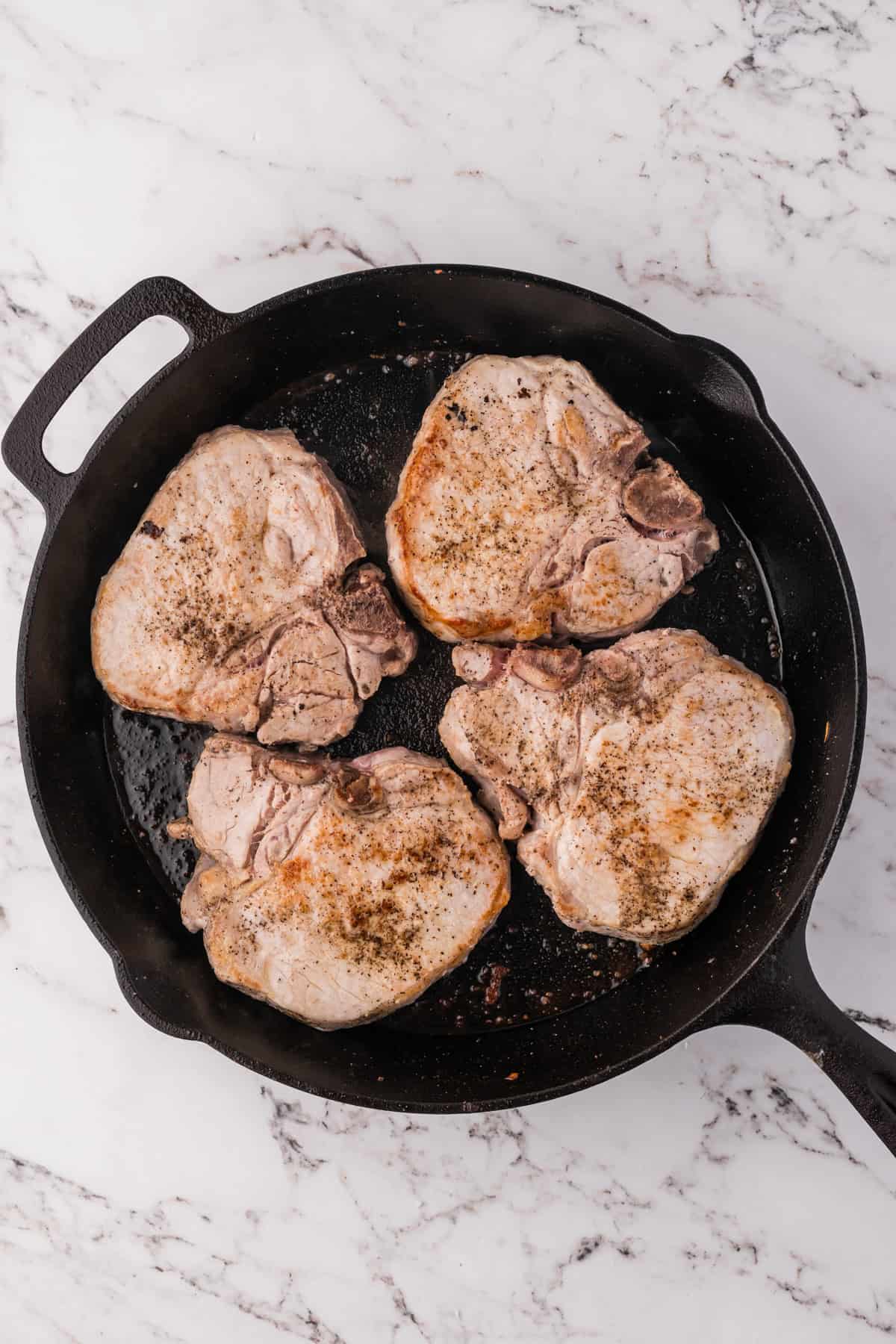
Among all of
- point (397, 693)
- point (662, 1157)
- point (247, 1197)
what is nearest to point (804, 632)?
point (397, 693)

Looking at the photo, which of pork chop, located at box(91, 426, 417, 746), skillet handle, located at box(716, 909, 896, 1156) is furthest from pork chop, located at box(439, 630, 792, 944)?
pork chop, located at box(91, 426, 417, 746)

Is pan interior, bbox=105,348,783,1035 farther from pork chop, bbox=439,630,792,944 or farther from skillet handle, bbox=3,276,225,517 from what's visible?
skillet handle, bbox=3,276,225,517

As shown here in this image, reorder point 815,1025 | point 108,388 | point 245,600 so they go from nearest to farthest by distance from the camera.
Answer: point 815,1025 → point 245,600 → point 108,388

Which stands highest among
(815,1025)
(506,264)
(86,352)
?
(506,264)

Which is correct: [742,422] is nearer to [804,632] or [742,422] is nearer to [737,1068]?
[804,632]

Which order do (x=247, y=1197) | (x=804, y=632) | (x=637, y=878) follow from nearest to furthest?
(x=637, y=878) < (x=804, y=632) < (x=247, y=1197)

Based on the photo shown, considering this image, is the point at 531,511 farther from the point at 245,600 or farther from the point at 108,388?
the point at 108,388

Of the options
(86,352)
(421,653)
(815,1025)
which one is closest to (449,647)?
(421,653)
